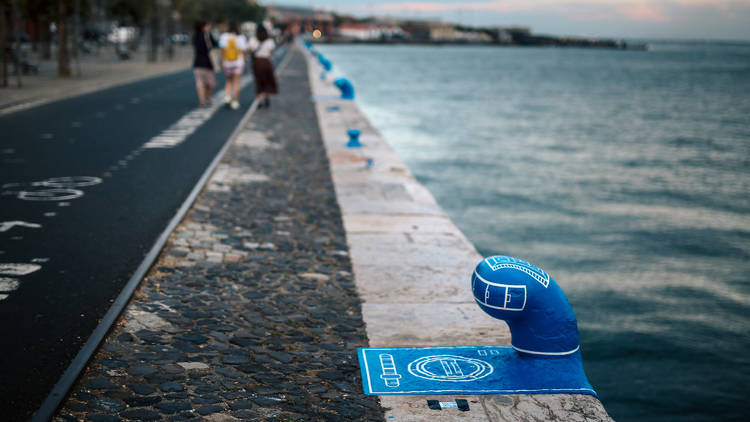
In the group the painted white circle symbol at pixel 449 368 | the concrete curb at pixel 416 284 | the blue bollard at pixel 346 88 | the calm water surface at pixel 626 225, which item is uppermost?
the blue bollard at pixel 346 88

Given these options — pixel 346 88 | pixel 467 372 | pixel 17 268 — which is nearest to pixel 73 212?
pixel 17 268

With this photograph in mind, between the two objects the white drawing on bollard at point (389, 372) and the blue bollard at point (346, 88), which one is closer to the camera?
the white drawing on bollard at point (389, 372)

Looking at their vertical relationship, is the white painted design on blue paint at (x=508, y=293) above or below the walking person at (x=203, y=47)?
below

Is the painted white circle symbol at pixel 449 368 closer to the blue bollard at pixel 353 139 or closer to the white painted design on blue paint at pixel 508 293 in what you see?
the white painted design on blue paint at pixel 508 293

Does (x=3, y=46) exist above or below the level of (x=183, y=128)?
above

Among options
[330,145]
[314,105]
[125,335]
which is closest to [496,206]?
[330,145]

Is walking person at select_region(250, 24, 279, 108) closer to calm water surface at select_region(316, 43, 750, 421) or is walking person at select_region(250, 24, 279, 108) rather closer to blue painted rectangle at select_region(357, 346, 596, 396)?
calm water surface at select_region(316, 43, 750, 421)

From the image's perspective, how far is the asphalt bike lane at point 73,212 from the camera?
4.65 m

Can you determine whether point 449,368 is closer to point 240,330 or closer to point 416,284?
point 240,330

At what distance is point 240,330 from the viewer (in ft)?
16.5

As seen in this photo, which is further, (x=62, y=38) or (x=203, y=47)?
(x=62, y=38)

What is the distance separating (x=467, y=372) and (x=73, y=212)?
17.7 feet

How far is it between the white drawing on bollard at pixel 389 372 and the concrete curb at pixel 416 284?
0.16 m

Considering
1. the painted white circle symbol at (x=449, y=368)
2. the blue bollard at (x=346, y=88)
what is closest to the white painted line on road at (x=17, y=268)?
the painted white circle symbol at (x=449, y=368)
